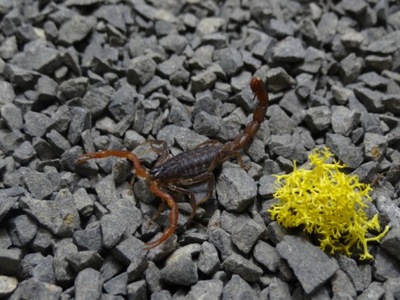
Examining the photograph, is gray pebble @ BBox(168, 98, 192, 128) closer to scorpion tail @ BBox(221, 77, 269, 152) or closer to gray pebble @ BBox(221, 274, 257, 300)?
scorpion tail @ BBox(221, 77, 269, 152)

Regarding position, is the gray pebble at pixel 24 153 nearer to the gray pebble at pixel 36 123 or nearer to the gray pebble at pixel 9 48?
the gray pebble at pixel 36 123

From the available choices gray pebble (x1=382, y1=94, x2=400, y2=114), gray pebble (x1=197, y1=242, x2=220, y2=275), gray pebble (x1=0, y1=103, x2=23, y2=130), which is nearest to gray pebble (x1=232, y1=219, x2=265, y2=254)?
gray pebble (x1=197, y1=242, x2=220, y2=275)

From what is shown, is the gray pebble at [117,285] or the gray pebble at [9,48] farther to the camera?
the gray pebble at [9,48]

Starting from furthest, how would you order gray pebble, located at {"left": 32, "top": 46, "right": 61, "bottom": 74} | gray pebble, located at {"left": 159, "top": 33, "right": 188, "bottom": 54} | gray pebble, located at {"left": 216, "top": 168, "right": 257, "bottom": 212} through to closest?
gray pebble, located at {"left": 159, "top": 33, "right": 188, "bottom": 54}, gray pebble, located at {"left": 32, "top": 46, "right": 61, "bottom": 74}, gray pebble, located at {"left": 216, "top": 168, "right": 257, "bottom": 212}

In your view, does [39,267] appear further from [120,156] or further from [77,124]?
[77,124]

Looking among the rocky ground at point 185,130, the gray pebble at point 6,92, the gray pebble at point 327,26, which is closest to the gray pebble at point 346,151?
the rocky ground at point 185,130

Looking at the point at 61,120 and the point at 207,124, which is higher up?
the point at 207,124

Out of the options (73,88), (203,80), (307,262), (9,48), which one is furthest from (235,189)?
(9,48)
